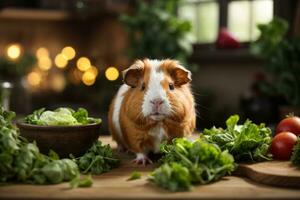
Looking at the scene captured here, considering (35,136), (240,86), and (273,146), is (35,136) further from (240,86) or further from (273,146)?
(240,86)

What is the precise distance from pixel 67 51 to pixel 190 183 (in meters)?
5.82

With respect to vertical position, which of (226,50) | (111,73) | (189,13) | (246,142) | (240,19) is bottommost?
(246,142)

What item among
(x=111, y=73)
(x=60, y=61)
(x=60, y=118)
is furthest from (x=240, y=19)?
(x=60, y=118)

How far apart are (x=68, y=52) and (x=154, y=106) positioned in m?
5.46

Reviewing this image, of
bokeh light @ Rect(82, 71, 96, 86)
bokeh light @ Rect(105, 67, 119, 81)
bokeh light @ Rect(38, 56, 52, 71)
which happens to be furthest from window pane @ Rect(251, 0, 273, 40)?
bokeh light @ Rect(38, 56, 52, 71)

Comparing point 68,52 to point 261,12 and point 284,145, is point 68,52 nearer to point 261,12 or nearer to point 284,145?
point 261,12

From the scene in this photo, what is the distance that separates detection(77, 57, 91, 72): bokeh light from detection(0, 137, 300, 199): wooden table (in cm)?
525

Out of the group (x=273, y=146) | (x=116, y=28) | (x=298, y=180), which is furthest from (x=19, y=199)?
(x=116, y=28)

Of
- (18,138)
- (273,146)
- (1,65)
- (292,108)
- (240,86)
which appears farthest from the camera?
(1,65)

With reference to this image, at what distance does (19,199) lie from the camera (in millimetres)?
1505

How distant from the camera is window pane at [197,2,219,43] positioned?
5207mm

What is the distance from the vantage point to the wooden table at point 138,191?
4.97 ft

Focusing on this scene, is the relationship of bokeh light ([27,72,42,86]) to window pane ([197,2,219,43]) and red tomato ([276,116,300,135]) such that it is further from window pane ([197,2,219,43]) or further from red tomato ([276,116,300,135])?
red tomato ([276,116,300,135])

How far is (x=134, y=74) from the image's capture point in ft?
6.76
